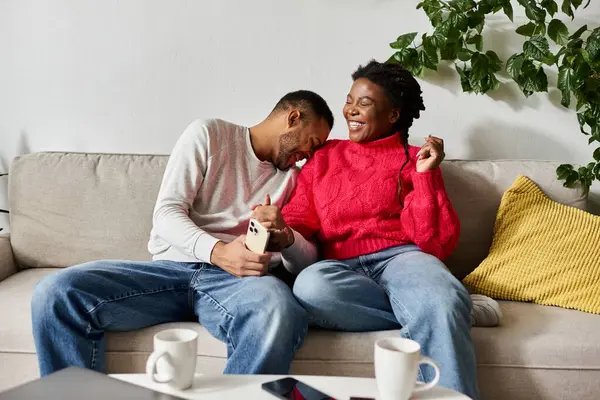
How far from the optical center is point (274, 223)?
1.68 metres

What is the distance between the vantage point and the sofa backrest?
6.82ft

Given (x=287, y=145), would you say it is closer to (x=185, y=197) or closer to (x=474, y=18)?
(x=185, y=197)

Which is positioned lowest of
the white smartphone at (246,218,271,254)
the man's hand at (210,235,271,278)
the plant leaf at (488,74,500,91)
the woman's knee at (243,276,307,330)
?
the woman's knee at (243,276,307,330)

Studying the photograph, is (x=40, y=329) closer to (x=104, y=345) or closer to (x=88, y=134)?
(x=104, y=345)

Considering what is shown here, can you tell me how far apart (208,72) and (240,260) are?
961 millimetres

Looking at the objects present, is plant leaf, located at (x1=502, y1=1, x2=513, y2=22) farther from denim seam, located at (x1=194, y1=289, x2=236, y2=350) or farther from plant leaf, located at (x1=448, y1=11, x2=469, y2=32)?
denim seam, located at (x1=194, y1=289, x2=236, y2=350)

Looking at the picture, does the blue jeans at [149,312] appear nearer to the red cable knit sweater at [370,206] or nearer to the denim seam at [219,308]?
the denim seam at [219,308]

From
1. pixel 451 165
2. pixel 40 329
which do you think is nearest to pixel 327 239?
pixel 451 165

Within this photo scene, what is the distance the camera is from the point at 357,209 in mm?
1862

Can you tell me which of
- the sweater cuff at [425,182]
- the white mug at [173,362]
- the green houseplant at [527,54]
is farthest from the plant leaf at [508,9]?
the white mug at [173,362]

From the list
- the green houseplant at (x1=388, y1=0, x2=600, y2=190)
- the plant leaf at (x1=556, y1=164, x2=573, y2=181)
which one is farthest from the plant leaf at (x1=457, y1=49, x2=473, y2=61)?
the plant leaf at (x1=556, y1=164, x2=573, y2=181)

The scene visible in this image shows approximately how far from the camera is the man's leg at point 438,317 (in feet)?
4.71

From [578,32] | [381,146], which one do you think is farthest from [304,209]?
[578,32]

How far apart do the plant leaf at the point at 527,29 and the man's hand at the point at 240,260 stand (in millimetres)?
1188
